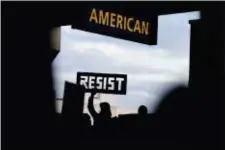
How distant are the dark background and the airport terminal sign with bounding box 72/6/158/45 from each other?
0.07 meters

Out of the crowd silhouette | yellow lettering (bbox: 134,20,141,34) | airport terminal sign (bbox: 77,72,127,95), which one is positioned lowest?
the crowd silhouette

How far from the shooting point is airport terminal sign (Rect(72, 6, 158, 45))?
3086mm

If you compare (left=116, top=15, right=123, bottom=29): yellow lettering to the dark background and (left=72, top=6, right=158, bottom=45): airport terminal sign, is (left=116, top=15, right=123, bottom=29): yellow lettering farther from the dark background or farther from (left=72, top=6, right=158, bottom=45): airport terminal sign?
the dark background

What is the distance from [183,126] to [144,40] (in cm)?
83

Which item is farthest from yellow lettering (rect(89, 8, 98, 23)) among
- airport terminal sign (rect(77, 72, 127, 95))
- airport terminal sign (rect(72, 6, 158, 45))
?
airport terminal sign (rect(77, 72, 127, 95))

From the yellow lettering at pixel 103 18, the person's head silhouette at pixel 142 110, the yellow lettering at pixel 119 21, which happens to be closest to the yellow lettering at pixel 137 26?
the yellow lettering at pixel 119 21

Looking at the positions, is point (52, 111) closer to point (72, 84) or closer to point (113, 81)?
point (72, 84)

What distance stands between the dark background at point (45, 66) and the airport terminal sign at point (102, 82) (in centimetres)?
30

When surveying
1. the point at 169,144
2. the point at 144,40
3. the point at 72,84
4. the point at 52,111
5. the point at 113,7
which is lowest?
the point at 169,144

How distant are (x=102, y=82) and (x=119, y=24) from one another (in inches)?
22.5

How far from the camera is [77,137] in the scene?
10.0 feet

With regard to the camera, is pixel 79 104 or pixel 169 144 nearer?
pixel 79 104

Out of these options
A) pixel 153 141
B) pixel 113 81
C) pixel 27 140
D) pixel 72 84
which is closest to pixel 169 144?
pixel 153 141

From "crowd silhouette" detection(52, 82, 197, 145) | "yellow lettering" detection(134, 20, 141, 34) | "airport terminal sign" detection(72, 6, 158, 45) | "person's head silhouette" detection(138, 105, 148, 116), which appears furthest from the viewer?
"yellow lettering" detection(134, 20, 141, 34)
